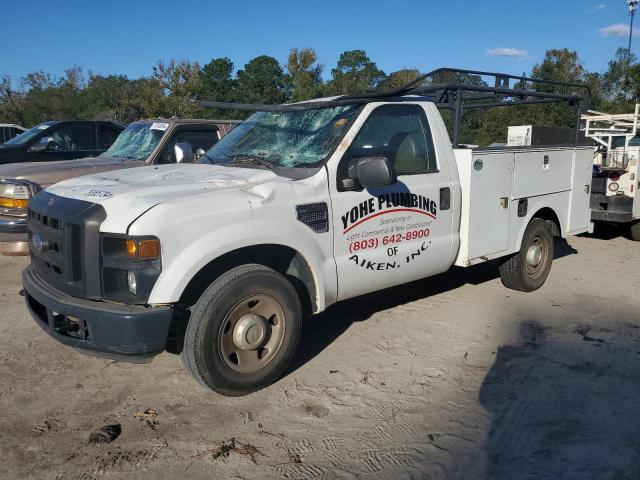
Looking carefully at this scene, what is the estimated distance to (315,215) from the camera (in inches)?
153

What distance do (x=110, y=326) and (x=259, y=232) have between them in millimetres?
1046

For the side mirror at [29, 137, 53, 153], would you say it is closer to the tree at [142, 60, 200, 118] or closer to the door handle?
the door handle

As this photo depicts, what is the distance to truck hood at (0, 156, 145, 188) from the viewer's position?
20.8 feet

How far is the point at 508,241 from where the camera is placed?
554 cm

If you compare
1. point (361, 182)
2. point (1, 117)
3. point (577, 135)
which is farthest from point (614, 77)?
point (1, 117)

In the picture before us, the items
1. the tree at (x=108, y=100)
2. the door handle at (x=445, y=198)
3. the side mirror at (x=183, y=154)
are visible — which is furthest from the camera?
the tree at (x=108, y=100)

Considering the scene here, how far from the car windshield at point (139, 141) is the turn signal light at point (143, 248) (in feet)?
14.2

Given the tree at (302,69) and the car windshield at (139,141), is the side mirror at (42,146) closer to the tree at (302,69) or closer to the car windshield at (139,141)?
the car windshield at (139,141)

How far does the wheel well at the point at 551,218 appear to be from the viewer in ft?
20.0

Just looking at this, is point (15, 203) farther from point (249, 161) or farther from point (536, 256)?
point (536, 256)

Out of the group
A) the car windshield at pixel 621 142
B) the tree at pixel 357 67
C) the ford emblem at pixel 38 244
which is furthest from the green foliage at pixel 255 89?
the ford emblem at pixel 38 244

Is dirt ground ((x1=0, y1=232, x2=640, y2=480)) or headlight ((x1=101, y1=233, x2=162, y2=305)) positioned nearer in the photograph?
dirt ground ((x1=0, y1=232, x2=640, y2=480))

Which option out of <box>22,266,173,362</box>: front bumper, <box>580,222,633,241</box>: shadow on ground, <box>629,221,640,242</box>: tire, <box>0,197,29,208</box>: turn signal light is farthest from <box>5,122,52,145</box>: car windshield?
<box>629,221,640,242</box>: tire

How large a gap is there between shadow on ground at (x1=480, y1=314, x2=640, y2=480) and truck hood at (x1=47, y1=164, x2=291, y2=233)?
206 cm
